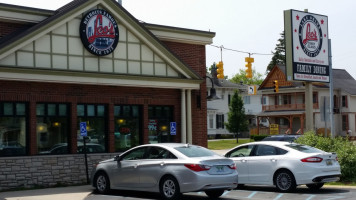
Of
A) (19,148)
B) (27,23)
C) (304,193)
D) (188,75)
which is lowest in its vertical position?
(304,193)

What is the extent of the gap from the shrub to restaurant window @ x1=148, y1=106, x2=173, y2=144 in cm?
558

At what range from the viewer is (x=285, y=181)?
15859mm

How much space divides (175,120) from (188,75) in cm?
194

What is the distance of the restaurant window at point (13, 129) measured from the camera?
60.4 ft

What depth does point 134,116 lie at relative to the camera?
21906 mm

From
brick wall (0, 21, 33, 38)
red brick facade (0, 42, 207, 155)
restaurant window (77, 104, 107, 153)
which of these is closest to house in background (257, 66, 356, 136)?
red brick facade (0, 42, 207, 155)

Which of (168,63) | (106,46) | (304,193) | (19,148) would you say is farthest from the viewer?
(168,63)

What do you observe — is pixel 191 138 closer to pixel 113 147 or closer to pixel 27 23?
pixel 113 147

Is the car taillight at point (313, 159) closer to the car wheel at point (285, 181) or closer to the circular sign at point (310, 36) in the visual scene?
the car wheel at point (285, 181)

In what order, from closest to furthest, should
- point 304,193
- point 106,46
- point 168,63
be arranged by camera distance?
point 304,193 < point 106,46 < point 168,63

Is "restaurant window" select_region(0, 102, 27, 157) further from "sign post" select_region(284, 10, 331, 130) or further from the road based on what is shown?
"sign post" select_region(284, 10, 331, 130)

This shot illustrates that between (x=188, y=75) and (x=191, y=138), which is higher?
(x=188, y=75)

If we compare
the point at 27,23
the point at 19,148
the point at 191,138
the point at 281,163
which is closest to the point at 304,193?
the point at 281,163

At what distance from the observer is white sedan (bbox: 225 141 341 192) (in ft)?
50.9
